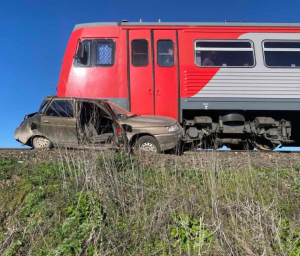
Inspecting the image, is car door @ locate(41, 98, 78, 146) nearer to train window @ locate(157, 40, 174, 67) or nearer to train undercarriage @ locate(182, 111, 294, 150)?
train window @ locate(157, 40, 174, 67)

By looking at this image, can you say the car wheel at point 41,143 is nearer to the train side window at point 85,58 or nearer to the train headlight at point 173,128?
the train side window at point 85,58

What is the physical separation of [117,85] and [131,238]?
5975mm

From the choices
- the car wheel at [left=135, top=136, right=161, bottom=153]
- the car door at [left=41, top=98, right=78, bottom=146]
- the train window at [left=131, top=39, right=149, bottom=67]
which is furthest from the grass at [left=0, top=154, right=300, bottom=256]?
the train window at [left=131, top=39, right=149, bottom=67]

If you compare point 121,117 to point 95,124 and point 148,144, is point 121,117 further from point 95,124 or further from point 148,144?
point 95,124

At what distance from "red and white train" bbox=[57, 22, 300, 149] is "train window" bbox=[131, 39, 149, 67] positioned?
0.10ft

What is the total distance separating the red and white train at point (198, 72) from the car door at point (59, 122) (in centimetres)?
121

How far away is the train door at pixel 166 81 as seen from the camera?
28.6 ft

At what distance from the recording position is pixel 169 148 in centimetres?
746

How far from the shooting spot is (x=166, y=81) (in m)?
8.74

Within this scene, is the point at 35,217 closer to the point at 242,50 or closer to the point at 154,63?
the point at 154,63

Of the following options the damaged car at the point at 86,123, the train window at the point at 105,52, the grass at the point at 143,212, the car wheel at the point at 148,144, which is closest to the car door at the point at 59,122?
the damaged car at the point at 86,123

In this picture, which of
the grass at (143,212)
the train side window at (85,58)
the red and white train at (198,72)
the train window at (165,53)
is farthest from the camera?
the train side window at (85,58)

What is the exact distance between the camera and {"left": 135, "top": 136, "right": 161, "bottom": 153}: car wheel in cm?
738

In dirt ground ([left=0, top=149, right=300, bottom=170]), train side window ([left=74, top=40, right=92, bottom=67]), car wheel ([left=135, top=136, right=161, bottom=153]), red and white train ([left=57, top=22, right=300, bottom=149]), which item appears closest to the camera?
dirt ground ([left=0, top=149, right=300, bottom=170])
